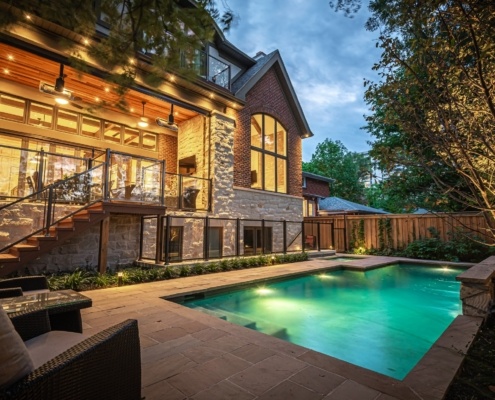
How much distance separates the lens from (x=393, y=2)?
2752 millimetres

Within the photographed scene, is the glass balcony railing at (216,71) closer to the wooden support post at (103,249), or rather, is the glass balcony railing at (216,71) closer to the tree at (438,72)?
the wooden support post at (103,249)

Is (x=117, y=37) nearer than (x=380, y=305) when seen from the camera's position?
Yes

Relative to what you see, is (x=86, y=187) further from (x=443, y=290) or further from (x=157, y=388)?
(x=443, y=290)

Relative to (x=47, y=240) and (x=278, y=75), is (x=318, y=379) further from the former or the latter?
(x=278, y=75)

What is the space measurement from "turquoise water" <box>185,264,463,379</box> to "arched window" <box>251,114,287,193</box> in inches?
191

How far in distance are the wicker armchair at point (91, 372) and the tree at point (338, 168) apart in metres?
31.5

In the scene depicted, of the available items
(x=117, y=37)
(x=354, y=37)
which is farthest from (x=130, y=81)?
(x=354, y=37)

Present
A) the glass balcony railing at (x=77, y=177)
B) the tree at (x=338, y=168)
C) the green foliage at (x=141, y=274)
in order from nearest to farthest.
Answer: the green foliage at (x=141, y=274)
the glass balcony railing at (x=77, y=177)
the tree at (x=338, y=168)

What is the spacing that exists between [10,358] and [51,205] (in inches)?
225

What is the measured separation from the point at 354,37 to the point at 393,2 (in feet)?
2.35

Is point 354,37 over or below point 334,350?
over

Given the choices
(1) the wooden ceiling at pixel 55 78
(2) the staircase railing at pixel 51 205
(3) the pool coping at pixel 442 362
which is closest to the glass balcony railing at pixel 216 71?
(1) the wooden ceiling at pixel 55 78

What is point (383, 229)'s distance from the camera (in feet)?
39.7

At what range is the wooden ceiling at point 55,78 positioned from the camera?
20.6 feet
